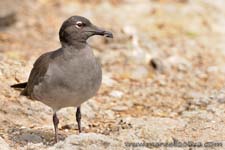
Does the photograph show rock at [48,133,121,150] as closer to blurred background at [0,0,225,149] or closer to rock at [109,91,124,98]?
blurred background at [0,0,225,149]

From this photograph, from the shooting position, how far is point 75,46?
25.9ft

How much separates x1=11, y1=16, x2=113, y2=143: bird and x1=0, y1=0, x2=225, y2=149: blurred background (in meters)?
0.52

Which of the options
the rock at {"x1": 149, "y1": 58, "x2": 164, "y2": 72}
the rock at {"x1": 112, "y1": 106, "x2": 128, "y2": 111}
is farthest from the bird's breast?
the rock at {"x1": 149, "y1": 58, "x2": 164, "y2": 72}

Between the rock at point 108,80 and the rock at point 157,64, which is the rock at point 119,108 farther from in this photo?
the rock at point 157,64

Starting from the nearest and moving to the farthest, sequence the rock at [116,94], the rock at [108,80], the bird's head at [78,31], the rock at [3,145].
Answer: the rock at [3,145] < the bird's head at [78,31] < the rock at [116,94] < the rock at [108,80]

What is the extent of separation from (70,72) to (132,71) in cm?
398

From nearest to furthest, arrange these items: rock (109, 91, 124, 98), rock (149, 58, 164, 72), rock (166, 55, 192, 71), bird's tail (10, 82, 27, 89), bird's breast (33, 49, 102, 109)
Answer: bird's breast (33, 49, 102, 109) < bird's tail (10, 82, 27, 89) < rock (109, 91, 124, 98) < rock (149, 58, 164, 72) < rock (166, 55, 192, 71)

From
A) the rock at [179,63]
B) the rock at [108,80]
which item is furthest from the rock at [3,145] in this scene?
the rock at [179,63]

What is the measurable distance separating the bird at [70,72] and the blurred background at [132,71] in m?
0.52

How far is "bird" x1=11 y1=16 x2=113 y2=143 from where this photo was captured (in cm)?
766

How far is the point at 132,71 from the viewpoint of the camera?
1158 centimetres

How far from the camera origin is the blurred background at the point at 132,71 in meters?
8.41

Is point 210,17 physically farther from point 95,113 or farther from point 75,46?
point 75,46

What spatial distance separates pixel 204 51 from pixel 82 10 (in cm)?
308
